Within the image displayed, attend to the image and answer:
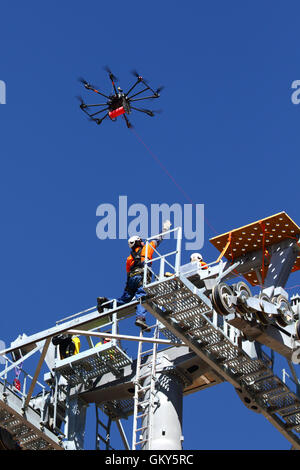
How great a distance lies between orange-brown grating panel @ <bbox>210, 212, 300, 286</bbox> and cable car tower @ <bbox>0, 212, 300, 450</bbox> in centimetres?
3

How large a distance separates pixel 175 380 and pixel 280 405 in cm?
355

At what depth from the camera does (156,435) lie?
3809cm

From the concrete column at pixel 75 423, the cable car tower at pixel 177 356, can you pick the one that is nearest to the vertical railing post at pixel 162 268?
the cable car tower at pixel 177 356

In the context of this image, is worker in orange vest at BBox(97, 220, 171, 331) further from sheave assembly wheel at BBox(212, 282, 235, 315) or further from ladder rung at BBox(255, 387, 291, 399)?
A: ladder rung at BBox(255, 387, 291, 399)

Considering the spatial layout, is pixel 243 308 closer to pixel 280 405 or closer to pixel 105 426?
pixel 280 405

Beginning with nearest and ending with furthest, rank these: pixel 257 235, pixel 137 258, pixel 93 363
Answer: pixel 257 235 < pixel 137 258 < pixel 93 363

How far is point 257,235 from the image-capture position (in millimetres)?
38062

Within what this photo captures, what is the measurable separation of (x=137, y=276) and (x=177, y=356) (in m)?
3.09

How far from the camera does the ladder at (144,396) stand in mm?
38156

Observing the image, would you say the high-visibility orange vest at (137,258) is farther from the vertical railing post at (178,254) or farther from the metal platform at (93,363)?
the vertical railing post at (178,254)

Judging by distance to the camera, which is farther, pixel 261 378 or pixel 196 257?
pixel 196 257

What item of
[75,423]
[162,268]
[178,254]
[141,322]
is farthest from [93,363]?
[178,254]

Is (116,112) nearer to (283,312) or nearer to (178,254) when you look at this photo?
(178,254)
